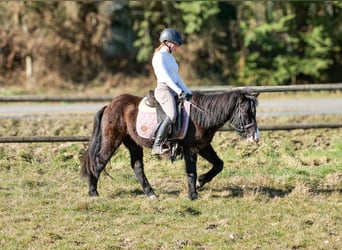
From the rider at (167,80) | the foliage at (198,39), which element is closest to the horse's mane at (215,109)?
the rider at (167,80)

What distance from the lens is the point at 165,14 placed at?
1111 inches

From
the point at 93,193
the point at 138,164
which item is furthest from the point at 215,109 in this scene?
the point at 93,193

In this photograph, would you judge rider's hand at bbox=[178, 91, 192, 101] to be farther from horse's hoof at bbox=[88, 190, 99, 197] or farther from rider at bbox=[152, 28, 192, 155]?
horse's hoof at bbox=[88, 190, 99, 197]

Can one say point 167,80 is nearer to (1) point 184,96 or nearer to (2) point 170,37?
(1) point 184,96

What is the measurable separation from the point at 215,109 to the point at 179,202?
51.9 inches

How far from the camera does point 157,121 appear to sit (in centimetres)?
953

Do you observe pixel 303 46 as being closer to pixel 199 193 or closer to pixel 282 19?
pixel 282 19

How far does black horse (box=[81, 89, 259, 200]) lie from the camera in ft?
30.7

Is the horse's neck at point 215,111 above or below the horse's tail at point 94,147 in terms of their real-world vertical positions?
above

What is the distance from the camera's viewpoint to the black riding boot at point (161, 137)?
9.38m

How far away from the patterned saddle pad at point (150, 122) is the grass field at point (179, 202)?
867 mm

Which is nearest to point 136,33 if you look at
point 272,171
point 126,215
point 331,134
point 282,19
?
point 282,19

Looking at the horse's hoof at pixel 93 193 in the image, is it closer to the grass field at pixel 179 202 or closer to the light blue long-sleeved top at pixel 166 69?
the grass field at pixel 179 202

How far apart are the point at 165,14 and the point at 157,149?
19275mm
